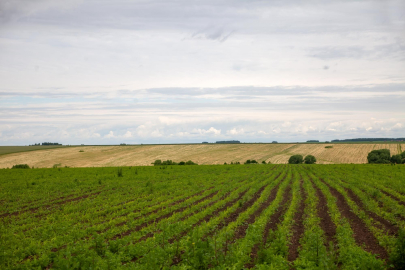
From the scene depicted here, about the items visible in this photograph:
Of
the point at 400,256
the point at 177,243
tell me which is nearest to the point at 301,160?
the point at 400,256

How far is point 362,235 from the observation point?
504 inches

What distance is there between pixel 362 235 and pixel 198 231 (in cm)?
761

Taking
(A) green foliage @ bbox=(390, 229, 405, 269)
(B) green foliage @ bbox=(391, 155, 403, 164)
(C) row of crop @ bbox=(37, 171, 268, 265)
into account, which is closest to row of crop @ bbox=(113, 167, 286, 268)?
(C) row of crop @ bbox=(37, 171, 268, 265)

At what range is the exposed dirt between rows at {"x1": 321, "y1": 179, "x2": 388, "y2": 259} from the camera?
10848 millimetres

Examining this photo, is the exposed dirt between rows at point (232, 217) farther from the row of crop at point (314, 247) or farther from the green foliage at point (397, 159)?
the green foliage at point (397, 159)

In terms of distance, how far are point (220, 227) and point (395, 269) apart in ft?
25.0

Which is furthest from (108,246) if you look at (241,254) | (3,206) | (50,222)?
(3,206)

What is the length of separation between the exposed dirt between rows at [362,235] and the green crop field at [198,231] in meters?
0.04

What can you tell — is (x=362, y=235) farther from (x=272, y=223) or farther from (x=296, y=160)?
(x=296, y=160)

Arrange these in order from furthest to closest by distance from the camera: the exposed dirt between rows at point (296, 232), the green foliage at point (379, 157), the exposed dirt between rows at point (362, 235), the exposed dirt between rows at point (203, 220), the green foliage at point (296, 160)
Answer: the green foliage at point (296, 160)
the green foliage at point (379, 157)
the exposed dirt between rows at point (362, 235)
the exposed dirt between rows at point (296, 232)
the exposed dirt between rows at point (203, 220)

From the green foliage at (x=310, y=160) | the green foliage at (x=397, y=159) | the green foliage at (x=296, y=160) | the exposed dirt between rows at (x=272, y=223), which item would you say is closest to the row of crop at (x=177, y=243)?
the exposed dirt between rows at (x=272, y=223)

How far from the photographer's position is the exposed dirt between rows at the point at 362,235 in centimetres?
1085

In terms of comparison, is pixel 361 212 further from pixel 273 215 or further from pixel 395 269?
pixel 395 269

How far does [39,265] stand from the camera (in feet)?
32.0
